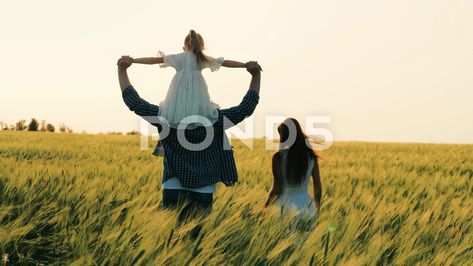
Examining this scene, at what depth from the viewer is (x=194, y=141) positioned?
156 inches

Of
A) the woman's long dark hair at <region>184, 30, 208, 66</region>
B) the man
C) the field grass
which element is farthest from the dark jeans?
the woman's long dark hair at <region>184, 30, 208, 66</region>

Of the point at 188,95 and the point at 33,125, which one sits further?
the point at 33,125

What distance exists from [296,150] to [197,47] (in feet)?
4.22

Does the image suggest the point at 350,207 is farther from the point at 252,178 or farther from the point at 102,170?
the point at 102,170

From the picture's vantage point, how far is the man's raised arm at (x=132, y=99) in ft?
13.0

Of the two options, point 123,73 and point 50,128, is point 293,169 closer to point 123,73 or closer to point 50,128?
point 123,73

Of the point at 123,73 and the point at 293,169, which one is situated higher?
the point at 123,73

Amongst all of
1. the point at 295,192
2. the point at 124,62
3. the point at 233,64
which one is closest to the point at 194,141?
the point at 233,64

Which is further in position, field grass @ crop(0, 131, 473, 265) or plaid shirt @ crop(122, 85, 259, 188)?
plaid shirt @ crop(122, 85, 259, 188)

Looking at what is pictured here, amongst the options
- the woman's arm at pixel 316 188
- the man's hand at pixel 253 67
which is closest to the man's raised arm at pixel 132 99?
the man's hand at pixel 253 67

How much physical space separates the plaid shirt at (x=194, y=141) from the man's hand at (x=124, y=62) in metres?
0.13

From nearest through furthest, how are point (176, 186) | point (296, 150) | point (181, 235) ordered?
point (181, 235), point (176, 186), point (296, 150)

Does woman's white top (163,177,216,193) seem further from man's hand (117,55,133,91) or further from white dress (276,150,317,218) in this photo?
white dress (276,150,317,218)

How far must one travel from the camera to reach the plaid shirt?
3.92 meters
